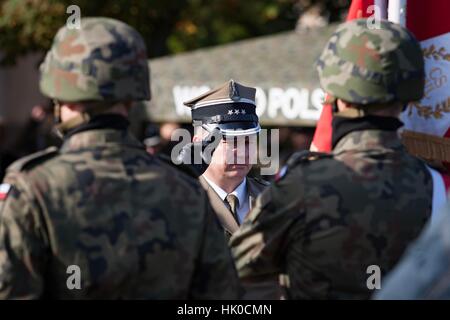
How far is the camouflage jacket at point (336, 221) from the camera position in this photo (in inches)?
141

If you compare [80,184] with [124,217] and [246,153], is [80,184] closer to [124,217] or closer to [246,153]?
[124,217]

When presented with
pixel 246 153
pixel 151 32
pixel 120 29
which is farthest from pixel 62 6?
pixel 120 29

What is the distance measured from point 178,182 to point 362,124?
0.72 meters

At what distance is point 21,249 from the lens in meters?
3.27

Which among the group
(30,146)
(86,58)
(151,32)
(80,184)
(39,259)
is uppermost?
(86,58)

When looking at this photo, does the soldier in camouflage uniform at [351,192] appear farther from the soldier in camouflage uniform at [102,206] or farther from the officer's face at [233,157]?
the officer's face at [233,157]

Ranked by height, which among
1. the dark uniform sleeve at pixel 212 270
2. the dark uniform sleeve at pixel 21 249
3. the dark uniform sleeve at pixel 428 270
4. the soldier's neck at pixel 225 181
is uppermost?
the dark uniform sleeve at pixel 428 270

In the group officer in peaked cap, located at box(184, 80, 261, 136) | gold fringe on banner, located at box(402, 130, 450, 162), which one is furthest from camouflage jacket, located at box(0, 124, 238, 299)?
officer in peaked cap, located at box(184, 80, 261, 136)

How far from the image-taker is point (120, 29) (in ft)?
11.5

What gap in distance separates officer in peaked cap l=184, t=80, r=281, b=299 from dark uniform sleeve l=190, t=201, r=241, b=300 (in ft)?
4.89

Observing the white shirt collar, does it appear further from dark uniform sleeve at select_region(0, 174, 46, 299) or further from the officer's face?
dark uniform sleeve at select_region(0, 174, 46, 299)

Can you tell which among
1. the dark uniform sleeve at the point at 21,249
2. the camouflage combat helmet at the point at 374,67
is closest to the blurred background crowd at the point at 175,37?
the camouflage combat helmet at the point at 374,67

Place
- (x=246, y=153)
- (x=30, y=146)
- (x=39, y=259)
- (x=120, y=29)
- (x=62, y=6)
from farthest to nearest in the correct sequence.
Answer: (x=30, y=146)
(x=62, y=6)
(x=246, y=153)
(x=120, y=29)
(x=39, y=259)

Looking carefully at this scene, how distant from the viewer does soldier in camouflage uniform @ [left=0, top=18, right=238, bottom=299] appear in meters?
3.30
